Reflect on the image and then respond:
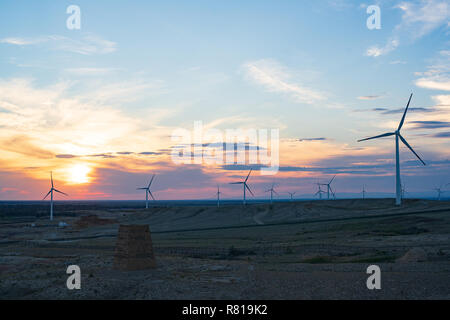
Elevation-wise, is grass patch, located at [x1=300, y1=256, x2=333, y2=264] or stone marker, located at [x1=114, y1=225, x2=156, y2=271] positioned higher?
stone marker, located at [x1=114, y1=225, x2=156, y2=271]

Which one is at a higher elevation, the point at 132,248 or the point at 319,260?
the point at 132,248

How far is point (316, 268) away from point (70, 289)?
13.3 metres

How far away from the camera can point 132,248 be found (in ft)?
81.8

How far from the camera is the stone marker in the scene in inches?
963

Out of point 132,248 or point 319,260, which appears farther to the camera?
point 319,260

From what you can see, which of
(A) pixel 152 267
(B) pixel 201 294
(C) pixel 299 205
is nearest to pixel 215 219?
(C) pixel 299 205

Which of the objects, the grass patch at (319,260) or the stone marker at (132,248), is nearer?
the stone marker at (132,248)

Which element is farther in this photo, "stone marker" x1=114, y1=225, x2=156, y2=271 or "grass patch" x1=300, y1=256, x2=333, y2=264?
"grass patch" x1=300, y1=256, x2=333, y2=264

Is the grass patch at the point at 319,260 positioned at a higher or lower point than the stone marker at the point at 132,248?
lower

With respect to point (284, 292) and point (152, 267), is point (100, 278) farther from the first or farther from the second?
point (284, 292)

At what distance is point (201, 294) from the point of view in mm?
19438

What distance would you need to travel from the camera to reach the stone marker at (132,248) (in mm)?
24469
